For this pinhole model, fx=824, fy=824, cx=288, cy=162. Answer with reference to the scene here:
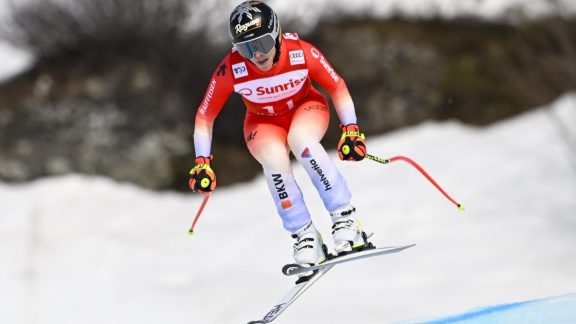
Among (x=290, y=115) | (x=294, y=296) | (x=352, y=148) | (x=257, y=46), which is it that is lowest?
(x=294, y=296)

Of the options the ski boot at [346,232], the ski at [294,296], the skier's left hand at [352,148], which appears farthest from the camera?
the ski at [294,296]

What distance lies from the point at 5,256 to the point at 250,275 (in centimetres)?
397

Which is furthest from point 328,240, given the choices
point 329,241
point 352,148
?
point 352,148

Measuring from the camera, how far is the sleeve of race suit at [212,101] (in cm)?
542

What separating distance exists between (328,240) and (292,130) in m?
7.93

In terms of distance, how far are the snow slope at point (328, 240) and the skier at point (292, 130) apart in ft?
16.0

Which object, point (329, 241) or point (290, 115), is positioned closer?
point (290, 115)

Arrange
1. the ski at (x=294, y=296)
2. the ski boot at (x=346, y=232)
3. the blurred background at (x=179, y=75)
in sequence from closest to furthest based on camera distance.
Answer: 1. the ski boot at (x=346, y=232)
2. the ski at (x=294, y=296)
3. the blurred background at (x=179, y=75)

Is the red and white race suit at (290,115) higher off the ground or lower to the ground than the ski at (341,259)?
higher

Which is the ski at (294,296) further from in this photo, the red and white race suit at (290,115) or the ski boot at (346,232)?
the red and white race suit at (290,115)

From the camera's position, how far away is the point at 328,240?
524 inches

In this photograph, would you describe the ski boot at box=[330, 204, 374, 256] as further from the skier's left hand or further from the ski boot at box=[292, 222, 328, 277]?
the skier's left hand

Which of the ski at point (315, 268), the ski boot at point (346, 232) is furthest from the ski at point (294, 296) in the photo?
the ski boot at point (346, 232)

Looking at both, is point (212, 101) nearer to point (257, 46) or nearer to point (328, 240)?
point (257, 46)
